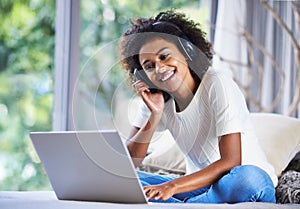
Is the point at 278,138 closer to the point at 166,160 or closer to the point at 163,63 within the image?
the point at 166,160

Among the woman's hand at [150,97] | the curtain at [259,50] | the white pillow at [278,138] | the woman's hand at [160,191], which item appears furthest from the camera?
the curtain at [259,50]

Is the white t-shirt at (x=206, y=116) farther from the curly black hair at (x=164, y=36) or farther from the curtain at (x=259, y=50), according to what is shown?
the curtain at (x=259, y=50)

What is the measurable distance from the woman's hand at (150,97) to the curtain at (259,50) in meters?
1.56

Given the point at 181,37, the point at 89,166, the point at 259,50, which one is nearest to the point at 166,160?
the point at 181,37

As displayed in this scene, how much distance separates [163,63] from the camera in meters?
1.88

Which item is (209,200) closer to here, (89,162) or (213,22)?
(89,162)

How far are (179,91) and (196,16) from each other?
1939mm

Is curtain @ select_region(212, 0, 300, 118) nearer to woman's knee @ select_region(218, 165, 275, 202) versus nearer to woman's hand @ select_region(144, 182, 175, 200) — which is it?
woman's knee @ select_region(218, 165, 275, 202)

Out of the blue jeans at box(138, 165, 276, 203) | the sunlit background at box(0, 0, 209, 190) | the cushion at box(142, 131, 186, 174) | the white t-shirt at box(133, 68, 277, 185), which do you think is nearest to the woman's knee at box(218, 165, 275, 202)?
the blue jeans at box(138, 165, 276, 203)

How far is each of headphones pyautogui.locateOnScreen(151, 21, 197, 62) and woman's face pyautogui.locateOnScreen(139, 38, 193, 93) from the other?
0.03 m

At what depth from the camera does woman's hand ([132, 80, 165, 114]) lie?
1908 millimetres

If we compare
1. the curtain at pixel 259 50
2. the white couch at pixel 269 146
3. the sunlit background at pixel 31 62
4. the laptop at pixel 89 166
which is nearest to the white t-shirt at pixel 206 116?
the laptop at pixel 89 166

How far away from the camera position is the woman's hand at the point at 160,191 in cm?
179

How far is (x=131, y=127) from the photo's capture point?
197 cm
